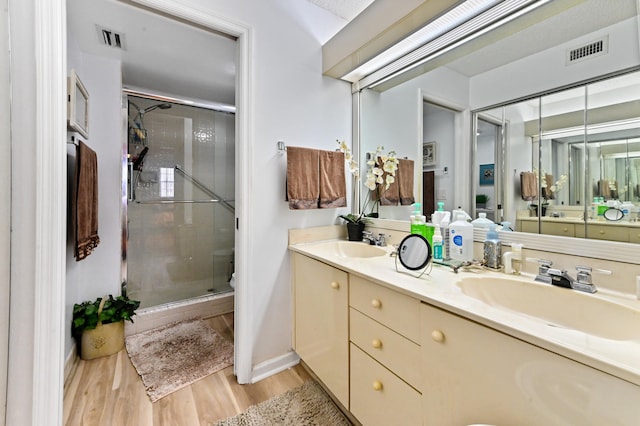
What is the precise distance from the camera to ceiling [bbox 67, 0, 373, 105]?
1520 millimetres

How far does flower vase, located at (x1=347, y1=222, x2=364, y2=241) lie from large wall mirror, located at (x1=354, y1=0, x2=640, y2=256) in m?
0.44

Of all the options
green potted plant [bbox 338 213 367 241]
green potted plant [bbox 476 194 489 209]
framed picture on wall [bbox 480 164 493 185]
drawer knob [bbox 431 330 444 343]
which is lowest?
drawer knob [bbox 431 330 444 343]

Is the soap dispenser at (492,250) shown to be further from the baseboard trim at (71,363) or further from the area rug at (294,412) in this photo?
the baseboard trim at (71,363)

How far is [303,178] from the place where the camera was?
1661mm

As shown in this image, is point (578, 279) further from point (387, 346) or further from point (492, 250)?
point (387, 346)

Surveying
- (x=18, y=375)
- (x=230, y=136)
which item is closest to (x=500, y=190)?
(x=18, y=375)

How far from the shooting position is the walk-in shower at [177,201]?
8.04ft

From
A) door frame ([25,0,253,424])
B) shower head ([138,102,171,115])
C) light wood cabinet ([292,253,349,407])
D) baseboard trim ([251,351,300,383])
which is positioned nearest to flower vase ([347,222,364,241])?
light wood cabinet ([292,253,349,407])

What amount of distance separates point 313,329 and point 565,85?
1613mm

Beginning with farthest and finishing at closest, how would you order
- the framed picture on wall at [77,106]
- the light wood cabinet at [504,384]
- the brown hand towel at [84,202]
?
the brown hand towel at [84,202]
the framed picture on wall at [77,106]
the light wood cabinet at [504,384]

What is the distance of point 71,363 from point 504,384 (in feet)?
7.67

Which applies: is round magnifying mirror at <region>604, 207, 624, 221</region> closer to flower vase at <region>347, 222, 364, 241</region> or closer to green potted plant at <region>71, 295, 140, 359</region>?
flower vase at <region>347, 222, 364, 241</region>

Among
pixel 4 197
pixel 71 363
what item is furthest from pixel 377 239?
pixel 71 363

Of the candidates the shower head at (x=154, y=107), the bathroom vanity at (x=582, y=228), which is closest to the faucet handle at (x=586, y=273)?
the bathroom vanity at (x=582, y=228)
